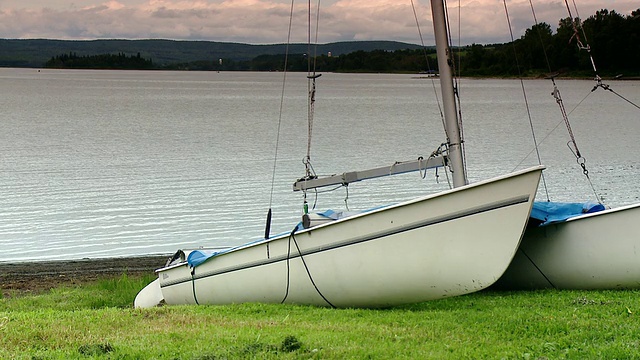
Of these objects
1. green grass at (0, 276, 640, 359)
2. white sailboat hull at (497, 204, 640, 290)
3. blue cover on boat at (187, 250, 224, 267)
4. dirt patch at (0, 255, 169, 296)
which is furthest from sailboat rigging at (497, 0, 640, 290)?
dirt patch at (0, 255, 169, 296)

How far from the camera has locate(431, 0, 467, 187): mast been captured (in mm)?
11656

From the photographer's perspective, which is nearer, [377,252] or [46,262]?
[377,252]

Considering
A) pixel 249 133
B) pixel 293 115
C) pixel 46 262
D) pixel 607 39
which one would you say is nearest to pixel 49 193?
pixel 46 262

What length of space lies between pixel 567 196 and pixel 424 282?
795 inches

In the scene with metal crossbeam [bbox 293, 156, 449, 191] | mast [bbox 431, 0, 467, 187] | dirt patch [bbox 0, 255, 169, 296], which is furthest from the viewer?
dirt patch [bbox 0, 255, 169, 296]

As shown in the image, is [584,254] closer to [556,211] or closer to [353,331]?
[556,211]

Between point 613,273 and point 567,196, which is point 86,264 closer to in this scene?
point 613,273

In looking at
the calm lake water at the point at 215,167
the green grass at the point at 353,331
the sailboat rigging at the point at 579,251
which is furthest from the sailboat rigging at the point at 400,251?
the calm lake water at the point at 215,167

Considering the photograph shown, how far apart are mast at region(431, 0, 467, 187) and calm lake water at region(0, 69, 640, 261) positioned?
3.56m

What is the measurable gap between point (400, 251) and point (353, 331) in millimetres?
1626

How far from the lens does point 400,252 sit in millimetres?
10281

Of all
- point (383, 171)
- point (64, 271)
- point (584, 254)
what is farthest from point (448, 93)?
point (64, 271)

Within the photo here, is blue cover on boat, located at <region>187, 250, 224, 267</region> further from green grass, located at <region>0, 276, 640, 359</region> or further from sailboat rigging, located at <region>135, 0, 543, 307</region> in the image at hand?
green grass, located at <region>0, 276, 640, 359</region>

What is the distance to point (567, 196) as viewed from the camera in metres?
29.4
